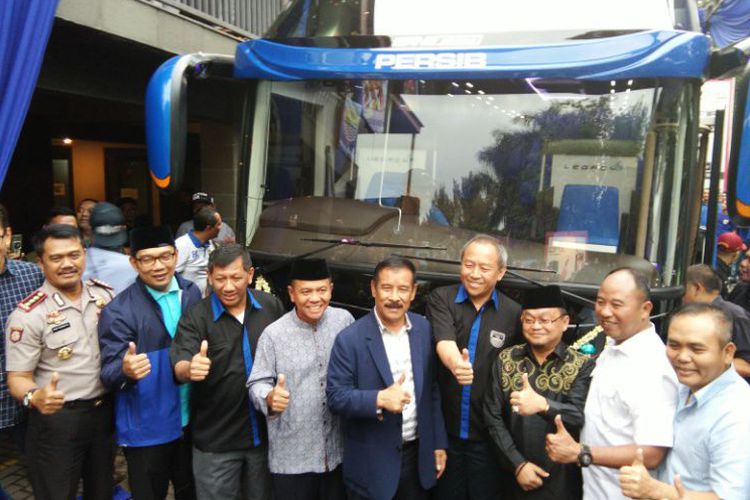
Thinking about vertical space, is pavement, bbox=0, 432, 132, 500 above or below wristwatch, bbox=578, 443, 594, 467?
below

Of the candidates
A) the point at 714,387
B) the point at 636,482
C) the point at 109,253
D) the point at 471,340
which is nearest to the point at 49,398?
the point at 109,253

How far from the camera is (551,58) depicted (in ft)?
10.3

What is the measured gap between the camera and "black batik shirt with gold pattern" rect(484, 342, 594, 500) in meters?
2.58

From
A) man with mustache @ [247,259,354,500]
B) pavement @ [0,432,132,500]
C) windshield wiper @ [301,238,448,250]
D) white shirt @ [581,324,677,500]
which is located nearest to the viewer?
white shirt @ [581,324,677,500]

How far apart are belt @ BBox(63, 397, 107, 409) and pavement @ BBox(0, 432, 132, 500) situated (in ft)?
3.87

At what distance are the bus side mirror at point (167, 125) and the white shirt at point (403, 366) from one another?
1597 mm

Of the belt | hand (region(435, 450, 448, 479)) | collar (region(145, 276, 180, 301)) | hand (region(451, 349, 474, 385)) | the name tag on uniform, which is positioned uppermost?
collar (region(145, 276, 180, 301))

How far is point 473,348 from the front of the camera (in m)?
2.87

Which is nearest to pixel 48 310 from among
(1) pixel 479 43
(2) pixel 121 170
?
(1) pixel 479 43

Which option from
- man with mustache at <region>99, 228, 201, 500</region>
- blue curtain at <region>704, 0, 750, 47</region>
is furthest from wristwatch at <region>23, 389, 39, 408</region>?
blue curtain at <region>704, 0, 750, 47</region>

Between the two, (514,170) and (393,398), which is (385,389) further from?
(514,170)

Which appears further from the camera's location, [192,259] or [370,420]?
[192,259]

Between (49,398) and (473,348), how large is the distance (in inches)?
75.7

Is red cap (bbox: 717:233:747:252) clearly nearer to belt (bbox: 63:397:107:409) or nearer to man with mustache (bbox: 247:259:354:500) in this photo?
man with mustache (bbox: 247:259:354:500)
